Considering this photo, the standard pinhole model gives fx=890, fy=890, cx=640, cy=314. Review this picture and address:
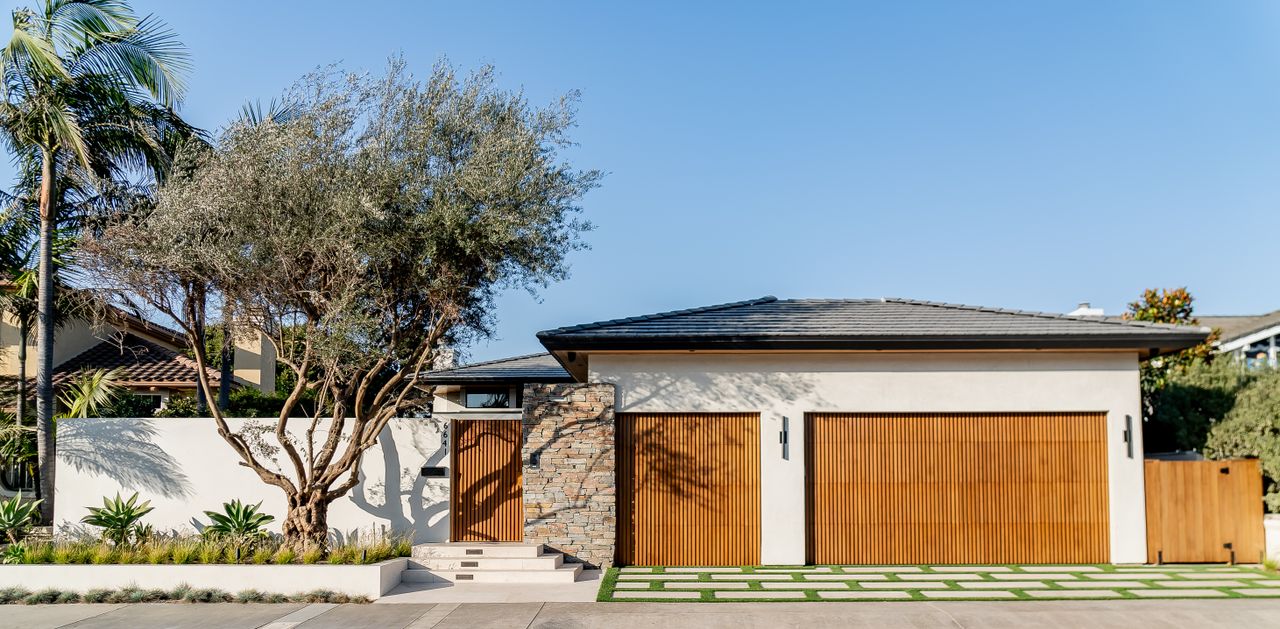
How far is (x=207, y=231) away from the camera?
11523 mm

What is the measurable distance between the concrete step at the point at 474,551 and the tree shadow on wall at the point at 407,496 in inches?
23.7

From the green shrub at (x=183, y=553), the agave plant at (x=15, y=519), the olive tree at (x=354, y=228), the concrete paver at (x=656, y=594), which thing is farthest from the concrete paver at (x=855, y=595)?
the agave plant at (x=15, y=519)

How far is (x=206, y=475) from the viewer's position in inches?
529

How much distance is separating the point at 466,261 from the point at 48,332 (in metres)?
7.82

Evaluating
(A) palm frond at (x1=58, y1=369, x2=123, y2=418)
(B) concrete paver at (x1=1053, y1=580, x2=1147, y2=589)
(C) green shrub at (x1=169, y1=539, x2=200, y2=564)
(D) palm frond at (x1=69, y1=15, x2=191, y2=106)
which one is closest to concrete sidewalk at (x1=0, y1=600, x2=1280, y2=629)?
(C) green shrub at (x1=169, y1=539, x2=200, y2=564)

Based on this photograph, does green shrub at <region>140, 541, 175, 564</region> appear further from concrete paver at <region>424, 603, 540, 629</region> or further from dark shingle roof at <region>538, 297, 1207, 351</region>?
dark shingle roof at <region>538, 297, 1207, 351</region>

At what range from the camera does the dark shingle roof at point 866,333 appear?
1273 centimetres

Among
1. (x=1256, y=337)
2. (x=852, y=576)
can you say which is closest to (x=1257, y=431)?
(x=852, y=576)

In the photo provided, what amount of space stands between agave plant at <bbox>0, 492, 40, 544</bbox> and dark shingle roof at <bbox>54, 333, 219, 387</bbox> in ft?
26.5

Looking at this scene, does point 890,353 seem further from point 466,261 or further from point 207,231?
point 207,231

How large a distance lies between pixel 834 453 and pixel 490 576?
5.26m

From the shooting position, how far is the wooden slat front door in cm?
1334

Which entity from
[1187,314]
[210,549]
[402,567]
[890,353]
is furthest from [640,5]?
[1187,314]

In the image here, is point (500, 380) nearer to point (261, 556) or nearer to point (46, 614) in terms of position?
point (261, 556)
